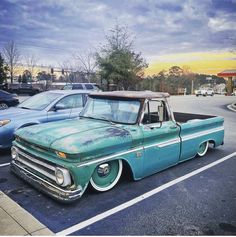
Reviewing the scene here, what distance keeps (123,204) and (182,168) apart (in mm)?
2118

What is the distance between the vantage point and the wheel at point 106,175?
421 centimetres

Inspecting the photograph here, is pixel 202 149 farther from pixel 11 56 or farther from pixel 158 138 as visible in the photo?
pixel 11 56

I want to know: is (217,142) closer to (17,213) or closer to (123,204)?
(123,204)

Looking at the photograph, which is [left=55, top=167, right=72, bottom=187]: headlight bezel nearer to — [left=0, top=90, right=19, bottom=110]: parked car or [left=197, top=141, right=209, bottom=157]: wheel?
[left=197, top=141, right=209, bottom=157]: wheel

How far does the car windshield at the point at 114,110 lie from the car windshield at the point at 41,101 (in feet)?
7.07

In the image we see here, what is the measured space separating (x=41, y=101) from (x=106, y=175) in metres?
3.92

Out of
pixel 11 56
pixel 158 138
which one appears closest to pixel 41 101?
pixel 158 138

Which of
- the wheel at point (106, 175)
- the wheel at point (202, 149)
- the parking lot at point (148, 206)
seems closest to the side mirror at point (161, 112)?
the parking lot at point (148, 206)

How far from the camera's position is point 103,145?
4051mm

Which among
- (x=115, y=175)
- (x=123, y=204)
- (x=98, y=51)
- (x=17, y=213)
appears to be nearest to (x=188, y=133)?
(x=115, y=175)

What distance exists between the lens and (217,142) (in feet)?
22.5

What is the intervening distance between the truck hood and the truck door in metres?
0.52

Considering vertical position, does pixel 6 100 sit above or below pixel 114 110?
below

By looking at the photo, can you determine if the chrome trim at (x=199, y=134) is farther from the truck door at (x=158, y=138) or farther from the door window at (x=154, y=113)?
the door window at (x=154, y=113)
